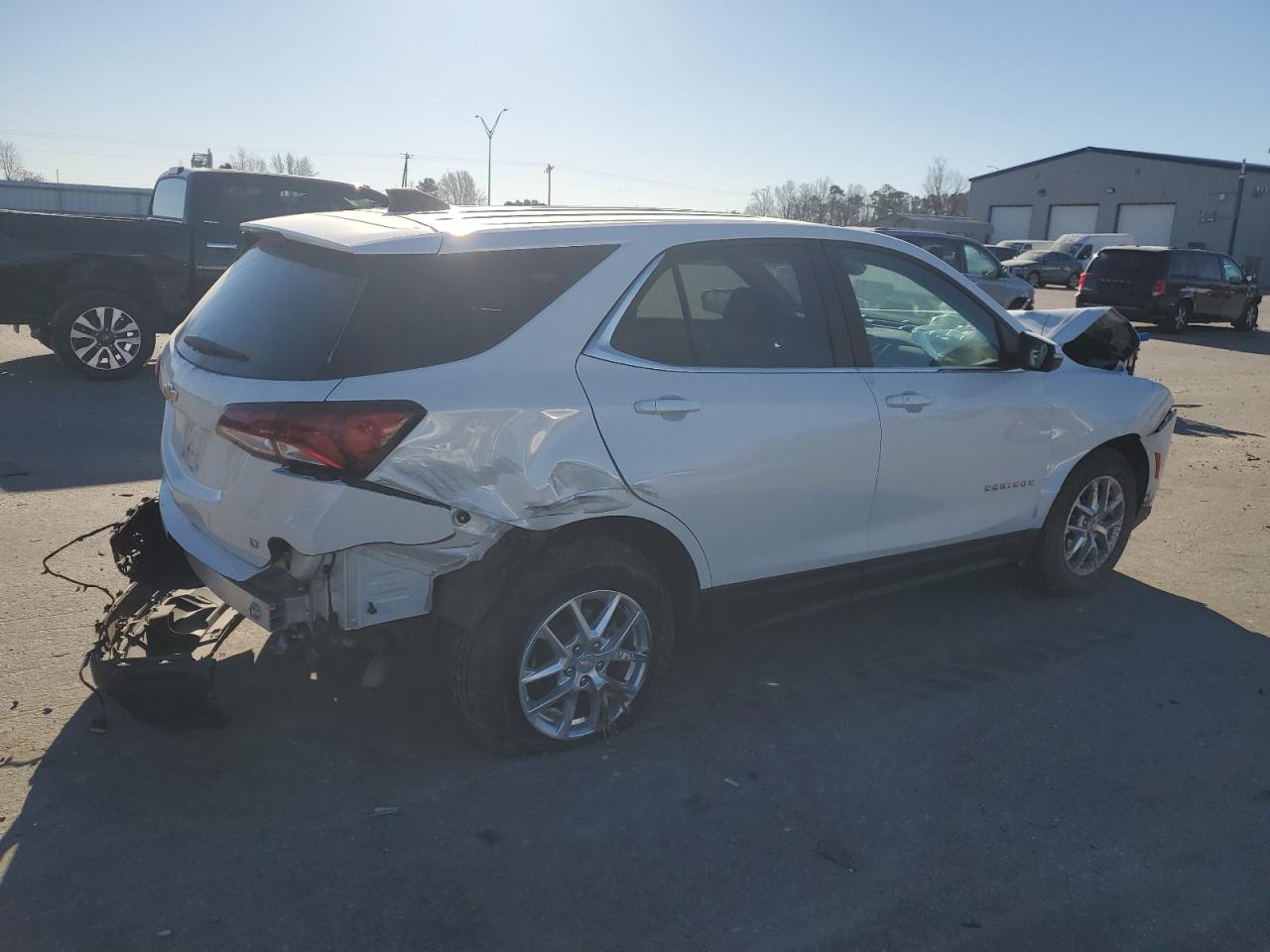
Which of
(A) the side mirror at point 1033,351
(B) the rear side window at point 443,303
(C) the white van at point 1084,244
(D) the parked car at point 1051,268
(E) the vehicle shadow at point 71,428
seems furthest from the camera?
(C) the white van at point 1084,244

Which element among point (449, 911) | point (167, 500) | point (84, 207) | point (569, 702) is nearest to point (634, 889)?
point (449, 911)

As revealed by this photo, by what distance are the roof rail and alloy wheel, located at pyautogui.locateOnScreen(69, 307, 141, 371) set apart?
297 inches

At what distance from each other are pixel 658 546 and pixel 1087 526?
2.75 metres

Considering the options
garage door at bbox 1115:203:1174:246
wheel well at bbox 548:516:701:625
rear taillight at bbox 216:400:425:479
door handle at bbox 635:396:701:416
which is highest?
garage door at bbox 1115:203:1174:246

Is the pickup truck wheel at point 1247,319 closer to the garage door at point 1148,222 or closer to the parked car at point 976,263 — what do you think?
the parked car at point 976,263

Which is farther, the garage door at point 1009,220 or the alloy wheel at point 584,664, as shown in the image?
the garage door at point 1009,220

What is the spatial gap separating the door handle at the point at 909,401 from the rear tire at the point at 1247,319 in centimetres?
2264

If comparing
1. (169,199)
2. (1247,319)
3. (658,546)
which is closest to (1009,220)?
(1247,319)

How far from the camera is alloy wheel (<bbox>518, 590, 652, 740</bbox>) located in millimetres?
3549

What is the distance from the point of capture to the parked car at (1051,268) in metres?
39.5

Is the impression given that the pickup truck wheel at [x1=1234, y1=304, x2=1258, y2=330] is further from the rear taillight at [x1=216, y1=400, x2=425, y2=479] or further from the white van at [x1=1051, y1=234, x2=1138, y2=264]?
the rear taillight at [x1=216, y1=400, x2=425, y2=479]

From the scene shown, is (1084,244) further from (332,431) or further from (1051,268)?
(332,431)

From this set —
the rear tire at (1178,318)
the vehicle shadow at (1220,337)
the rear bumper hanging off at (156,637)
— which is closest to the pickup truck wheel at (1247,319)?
the vehicle shadow at (1220,337)

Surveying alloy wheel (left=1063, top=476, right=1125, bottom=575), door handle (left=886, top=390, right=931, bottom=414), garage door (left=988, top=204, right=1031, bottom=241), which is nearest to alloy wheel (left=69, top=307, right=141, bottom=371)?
door handle (left=886, top=390, right=931, bottom=414)
